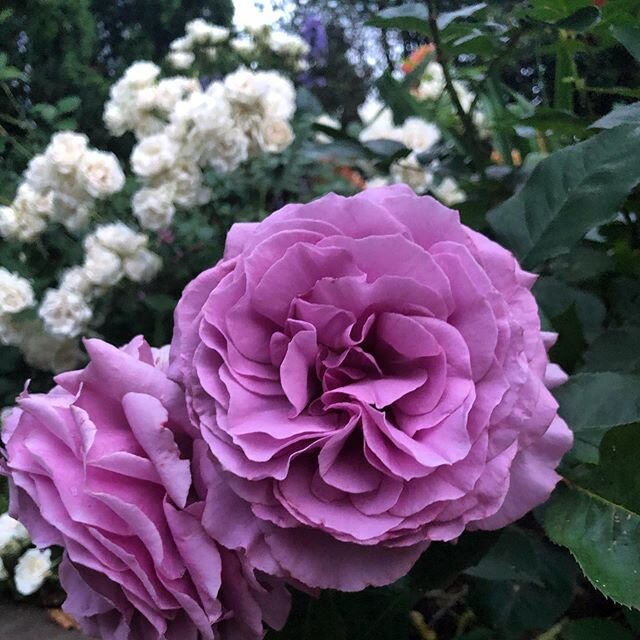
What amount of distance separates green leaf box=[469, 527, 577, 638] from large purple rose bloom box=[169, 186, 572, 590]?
16 centimetres

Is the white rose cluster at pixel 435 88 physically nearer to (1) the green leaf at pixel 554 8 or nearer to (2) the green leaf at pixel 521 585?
(1) the green leaf at pixel 554 8

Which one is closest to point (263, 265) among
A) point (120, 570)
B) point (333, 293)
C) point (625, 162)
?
point (333, 293)

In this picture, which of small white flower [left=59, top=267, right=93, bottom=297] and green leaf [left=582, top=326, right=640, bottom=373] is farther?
small white flower [left=59, top=267, right=93, bottom=297]

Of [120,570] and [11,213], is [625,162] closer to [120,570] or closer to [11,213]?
[120,570]

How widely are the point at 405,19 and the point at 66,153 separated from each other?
1.97 ft

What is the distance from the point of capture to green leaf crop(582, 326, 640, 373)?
0.52 metres

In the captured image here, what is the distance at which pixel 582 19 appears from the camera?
0.49 metres

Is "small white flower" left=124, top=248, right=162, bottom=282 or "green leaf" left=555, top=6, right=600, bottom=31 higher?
"green leaf" left=555, top=6, right=600, bottom=31

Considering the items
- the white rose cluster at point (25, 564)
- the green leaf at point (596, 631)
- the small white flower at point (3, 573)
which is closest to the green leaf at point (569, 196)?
the green leaf at point (596, 631)

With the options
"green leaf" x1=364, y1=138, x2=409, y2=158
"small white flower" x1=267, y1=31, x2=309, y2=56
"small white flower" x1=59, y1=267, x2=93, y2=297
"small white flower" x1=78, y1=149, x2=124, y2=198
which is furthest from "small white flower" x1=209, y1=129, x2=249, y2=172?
"small white flower" x1=267, y1=31, x2=309, y2=56

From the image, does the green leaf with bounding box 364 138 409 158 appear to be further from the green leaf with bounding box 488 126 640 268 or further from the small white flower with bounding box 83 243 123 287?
the small white flower with bounding box 83 243 123 287

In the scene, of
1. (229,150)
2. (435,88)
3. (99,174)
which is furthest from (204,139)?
(435,88)

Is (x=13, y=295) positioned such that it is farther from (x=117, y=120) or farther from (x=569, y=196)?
(x=569, y=196)

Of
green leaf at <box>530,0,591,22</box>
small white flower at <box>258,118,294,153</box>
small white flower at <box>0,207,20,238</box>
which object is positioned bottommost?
small white flower at <box>0,207,20,238</box>
